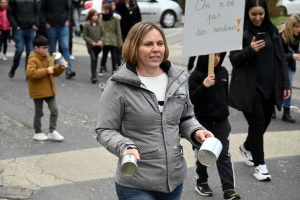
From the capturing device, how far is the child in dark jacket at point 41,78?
25.5 ft

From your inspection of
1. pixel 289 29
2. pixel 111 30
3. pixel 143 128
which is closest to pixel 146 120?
pixel 143 128

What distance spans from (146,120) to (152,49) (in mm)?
417

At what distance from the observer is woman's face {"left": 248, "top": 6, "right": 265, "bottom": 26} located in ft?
20.1

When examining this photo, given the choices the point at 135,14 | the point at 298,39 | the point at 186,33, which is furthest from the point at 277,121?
the point at 135,14

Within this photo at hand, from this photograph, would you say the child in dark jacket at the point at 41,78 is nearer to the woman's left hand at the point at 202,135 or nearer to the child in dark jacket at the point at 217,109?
the child in dark jacket at the point at 217,109

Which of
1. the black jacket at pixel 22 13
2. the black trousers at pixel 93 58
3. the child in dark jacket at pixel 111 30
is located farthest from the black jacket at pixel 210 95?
the black jacket at pixel 22 13

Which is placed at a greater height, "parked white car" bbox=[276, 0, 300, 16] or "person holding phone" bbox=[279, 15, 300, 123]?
"person holding phone" bbox=[279, 15, 300, 123]

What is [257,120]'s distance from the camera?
6.37m

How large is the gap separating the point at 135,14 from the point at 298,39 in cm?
529

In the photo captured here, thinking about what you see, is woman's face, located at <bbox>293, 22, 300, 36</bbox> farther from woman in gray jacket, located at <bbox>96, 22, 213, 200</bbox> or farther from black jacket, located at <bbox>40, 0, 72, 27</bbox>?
woman in gray jacket, located at <bbox>96, 22, 213, 200</bbox>

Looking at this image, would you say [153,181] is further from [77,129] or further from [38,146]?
[77,129]

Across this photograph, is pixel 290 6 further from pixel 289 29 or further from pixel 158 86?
pixel 158 86

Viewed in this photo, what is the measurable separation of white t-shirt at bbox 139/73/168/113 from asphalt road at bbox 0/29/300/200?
8.00 feet

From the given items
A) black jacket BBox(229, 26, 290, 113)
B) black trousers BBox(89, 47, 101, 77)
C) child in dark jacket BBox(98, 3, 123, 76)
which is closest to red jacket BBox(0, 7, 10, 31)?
child in dark jacket BBox(98, 3, 123, 76)
